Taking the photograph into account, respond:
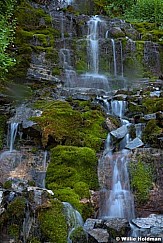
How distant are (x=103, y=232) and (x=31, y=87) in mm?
7842

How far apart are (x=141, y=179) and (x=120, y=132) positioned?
148 centimetres

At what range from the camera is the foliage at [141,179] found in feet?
23.0

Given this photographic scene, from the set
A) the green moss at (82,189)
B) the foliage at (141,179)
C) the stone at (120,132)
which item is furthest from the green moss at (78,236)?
the stone at (120,132)

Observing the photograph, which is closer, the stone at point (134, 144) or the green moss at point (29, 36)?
the stone at point (134, 144)

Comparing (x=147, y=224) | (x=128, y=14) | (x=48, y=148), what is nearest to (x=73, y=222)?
(x=147, y=224)

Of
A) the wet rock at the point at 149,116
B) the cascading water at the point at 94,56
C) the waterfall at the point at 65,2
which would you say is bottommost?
the wet rock at the point at 149,116

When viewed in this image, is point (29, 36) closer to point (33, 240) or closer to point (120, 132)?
point (120, 132)

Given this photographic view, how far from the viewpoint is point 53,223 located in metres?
5.71

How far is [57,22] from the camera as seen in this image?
17.0m

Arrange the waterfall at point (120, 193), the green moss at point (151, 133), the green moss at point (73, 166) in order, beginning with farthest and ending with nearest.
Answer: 1. the green moss at point (151, 133)
2. the green moss at point (73, 166)
3. the waterfall at point (120, 193)

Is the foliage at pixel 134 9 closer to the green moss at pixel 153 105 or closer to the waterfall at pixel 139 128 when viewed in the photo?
the green moss at pixel 153 105

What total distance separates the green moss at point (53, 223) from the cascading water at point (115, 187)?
1.27m

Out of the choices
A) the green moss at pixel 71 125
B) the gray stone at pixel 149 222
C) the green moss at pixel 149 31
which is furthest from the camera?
the green moss at pixel 149 31

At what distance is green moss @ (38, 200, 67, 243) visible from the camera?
560cm
